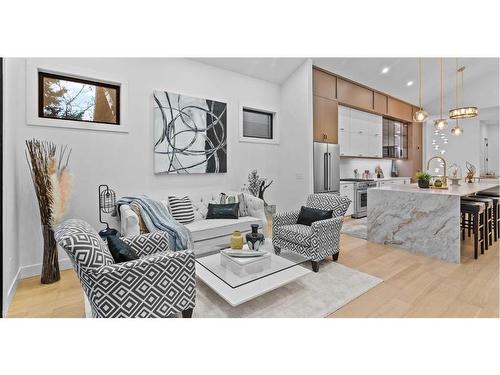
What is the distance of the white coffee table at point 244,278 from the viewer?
1.95m

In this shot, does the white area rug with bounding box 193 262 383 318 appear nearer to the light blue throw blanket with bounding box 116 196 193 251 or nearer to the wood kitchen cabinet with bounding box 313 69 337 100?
the light blue throw blanket with bounding box 116 196 193 251

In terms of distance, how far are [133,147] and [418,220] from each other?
13.3 feet

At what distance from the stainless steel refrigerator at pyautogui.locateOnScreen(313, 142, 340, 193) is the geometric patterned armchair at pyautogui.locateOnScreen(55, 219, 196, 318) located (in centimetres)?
359

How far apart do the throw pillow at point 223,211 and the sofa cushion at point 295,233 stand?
2.73ft

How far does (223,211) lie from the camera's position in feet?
12.6

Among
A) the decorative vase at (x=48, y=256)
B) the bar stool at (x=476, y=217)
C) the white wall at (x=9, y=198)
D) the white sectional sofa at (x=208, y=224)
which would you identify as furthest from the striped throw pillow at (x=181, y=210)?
the bar stool at (x=476, y=217)

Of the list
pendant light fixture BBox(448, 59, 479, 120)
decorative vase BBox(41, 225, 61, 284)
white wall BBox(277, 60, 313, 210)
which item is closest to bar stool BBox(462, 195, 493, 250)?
pendant light fixture BBox(448, 59, 479, 120)

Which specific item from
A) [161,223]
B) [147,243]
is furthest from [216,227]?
[147,243]

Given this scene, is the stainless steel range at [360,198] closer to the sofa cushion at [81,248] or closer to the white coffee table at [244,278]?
the white coffee table at [244,278]

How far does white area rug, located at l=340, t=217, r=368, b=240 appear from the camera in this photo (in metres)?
4.36

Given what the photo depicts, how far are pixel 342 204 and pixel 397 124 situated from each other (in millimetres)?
5613

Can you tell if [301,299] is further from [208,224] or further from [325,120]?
[325,120]
